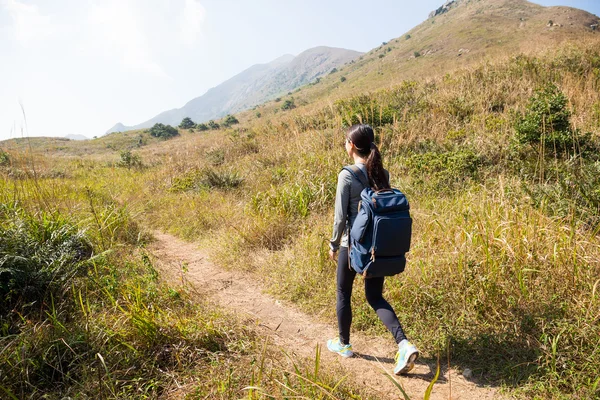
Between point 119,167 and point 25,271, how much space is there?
1193 cm

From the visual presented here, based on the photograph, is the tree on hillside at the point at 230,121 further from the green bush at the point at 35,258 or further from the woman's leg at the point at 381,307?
the woman's leg at the point at 381,307

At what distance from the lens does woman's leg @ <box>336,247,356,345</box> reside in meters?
2.64

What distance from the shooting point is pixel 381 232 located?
2.18 metres

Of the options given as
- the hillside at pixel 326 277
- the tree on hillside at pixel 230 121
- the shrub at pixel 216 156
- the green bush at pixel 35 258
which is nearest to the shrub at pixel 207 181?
the hillside at pixel 326 277

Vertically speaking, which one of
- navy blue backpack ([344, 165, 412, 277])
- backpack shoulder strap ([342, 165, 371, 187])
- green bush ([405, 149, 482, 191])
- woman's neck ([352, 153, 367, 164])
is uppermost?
woman's neck ([352, 153, 367, 164])

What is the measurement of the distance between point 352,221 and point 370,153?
1.90ft

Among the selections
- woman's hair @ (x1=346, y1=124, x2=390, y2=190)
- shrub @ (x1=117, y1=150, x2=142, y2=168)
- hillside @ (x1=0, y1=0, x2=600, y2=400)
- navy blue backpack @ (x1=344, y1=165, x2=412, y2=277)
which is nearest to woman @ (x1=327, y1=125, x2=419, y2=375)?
woman's hair @ (x1=346, y1=124, x2=390, y2=190)

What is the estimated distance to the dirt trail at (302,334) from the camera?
2410 mm

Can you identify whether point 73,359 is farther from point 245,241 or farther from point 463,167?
point 463,167

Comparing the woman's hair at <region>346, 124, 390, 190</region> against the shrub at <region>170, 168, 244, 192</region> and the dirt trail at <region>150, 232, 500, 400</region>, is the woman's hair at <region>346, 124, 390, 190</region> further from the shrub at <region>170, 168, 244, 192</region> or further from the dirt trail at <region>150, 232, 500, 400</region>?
the shrub at <region>170, 168, 244, 192</region>

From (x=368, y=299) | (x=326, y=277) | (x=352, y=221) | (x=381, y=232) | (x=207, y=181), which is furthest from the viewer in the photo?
(x=207, y=181)

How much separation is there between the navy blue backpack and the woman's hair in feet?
0.38

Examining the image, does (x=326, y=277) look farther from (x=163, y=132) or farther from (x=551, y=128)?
(x=163, y=132)

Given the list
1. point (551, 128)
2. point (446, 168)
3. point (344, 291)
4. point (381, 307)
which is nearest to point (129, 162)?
point (446, 168)
